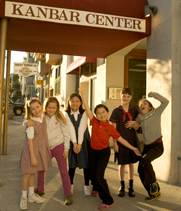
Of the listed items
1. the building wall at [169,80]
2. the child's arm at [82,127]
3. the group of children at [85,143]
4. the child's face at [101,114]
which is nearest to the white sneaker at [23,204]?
the group of children at [85,143]

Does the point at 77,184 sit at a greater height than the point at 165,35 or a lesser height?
lesser

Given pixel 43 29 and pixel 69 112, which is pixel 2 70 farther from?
pixel 69 112

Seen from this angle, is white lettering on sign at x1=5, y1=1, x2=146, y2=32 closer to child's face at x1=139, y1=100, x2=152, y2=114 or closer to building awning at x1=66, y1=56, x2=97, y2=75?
child's face at x1=139, y1=100, x2=152, y2=114

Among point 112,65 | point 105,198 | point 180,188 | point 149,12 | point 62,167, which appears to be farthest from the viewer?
point 112,65

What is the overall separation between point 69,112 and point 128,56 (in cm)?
486

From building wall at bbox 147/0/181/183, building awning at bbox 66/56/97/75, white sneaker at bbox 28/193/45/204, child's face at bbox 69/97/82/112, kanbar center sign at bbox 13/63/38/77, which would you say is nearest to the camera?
white sneaker at bbox 28/193/45/204

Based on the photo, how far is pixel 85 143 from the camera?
141 inches

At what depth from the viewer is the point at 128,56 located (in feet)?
25.7

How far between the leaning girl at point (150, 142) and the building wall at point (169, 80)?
82 centimetres

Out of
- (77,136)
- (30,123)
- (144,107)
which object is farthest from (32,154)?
(144,107)

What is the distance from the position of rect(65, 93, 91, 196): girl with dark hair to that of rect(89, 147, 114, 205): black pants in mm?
163

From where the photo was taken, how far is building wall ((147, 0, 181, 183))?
423 cm

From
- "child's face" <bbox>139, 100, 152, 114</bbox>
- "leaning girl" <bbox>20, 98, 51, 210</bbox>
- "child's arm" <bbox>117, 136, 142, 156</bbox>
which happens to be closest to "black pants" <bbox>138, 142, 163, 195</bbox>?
"child's arm" <bbox>117, 136, 142, 156</bbox>

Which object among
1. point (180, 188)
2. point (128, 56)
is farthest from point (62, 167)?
point (128, 56)
